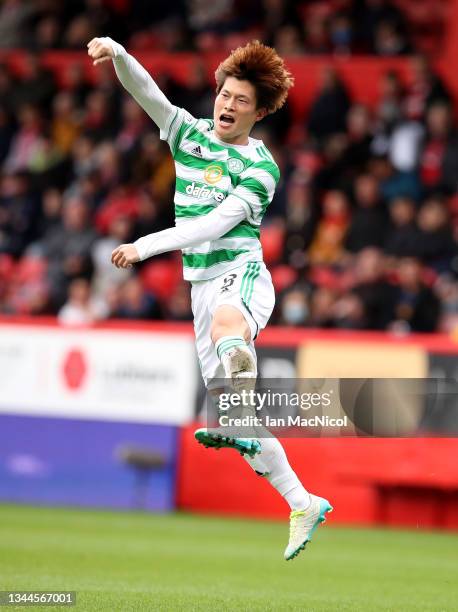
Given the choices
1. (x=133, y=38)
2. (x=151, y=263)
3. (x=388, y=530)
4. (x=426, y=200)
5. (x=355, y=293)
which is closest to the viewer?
(x=388, y=530)

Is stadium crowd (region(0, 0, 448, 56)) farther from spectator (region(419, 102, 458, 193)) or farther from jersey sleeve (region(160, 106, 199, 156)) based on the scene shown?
jersey sleeve (region(160, 106, 199, 156))

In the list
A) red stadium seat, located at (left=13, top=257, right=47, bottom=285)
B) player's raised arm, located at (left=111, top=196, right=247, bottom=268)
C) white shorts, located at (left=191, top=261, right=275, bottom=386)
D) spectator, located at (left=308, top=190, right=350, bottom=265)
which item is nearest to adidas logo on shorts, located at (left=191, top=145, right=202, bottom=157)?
player's raised arm, located at (left=111, top=196, right=247, bottom=268)

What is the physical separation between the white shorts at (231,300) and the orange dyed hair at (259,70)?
96cm

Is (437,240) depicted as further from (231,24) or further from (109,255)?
(231,24)

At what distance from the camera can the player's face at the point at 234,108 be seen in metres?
7.54

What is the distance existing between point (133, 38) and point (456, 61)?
16.5ft

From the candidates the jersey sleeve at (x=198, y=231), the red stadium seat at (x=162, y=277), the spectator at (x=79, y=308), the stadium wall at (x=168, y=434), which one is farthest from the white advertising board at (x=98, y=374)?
the jersey sleeve at (x=198, y=231)

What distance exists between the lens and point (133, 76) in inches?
292

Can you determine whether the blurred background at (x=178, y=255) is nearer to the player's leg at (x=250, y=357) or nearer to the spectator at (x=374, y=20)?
the spectator at (x=374, y=20)

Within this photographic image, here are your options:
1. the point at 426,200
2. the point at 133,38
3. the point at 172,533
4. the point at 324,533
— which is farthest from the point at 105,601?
the point at 133,38

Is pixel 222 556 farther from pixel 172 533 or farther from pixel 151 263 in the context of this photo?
pixel 151 263

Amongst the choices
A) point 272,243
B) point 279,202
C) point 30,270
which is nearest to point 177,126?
point 272,243

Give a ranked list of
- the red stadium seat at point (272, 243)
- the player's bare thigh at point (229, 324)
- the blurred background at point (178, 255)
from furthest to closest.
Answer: the red stadium seat at point (272, 243) < the blurred background at point (178, 255) < the player's bare thigh at point (229, 324)

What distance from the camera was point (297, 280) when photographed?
14820 millimetres
